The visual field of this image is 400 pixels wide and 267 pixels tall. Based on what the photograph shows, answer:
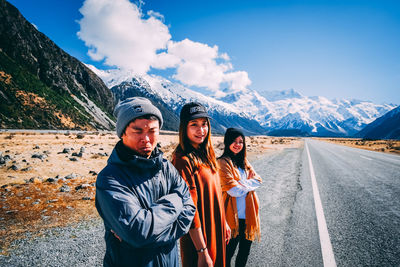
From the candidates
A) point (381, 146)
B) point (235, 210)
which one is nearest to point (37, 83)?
point (235, 210)

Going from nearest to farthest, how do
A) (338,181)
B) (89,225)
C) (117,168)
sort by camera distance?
(117,168)
(89,225)
(338,181)

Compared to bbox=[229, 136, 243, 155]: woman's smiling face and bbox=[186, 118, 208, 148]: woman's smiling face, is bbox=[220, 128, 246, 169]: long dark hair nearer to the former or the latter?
bbox=[229, 136, 243, 155]: woman's smiling face

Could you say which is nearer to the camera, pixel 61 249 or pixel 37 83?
pixel 61 249

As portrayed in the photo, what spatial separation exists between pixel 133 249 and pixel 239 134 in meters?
2.11

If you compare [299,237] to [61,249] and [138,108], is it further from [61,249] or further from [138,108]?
[61,249]

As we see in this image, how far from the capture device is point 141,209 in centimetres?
126

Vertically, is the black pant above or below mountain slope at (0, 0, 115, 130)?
below

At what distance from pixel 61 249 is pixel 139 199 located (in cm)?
279

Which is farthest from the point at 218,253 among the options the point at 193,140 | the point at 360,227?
the point at 360,227

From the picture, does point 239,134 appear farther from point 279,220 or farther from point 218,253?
point 279,220

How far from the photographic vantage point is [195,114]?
205cm

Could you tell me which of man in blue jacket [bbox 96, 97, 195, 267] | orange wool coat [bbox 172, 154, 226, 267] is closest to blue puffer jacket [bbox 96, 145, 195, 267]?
man in blue jacket [bbox 96, 97, 195, 267]

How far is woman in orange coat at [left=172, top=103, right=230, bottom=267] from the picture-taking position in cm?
183

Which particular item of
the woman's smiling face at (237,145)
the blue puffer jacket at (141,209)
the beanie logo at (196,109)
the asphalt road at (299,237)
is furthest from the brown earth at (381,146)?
the blue puffer jacket at (141,209)
